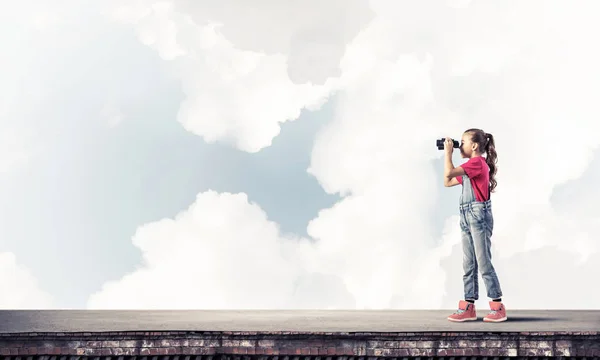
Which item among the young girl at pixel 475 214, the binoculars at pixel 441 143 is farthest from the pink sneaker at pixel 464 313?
the binoculars at pixel 441 143

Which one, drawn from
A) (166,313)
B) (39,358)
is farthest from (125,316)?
(39,358)

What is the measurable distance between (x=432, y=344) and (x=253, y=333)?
2017 mm

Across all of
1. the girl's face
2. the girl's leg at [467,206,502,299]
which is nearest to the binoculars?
the girl's face

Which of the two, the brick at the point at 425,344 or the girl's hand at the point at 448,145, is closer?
the brick at the point at 425,344

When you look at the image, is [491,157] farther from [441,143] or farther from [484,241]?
[484,241]

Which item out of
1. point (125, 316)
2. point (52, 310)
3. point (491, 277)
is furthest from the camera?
point (52, 310)

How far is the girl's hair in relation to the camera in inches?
483

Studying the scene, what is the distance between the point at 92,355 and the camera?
970 centimetres

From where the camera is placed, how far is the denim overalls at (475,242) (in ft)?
39.6

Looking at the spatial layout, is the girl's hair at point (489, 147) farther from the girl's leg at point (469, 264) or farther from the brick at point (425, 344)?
the brick at point (425, 344)

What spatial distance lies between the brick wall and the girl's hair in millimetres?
3136

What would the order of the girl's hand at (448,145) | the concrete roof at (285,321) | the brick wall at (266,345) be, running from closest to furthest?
the brick wall at (266,345)
the concrete roof at (285,321)
the girl's hand at (448,145)

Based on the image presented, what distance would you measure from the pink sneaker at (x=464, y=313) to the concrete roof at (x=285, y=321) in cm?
15

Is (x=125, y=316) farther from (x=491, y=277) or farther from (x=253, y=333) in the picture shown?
(x=491, y=277)
